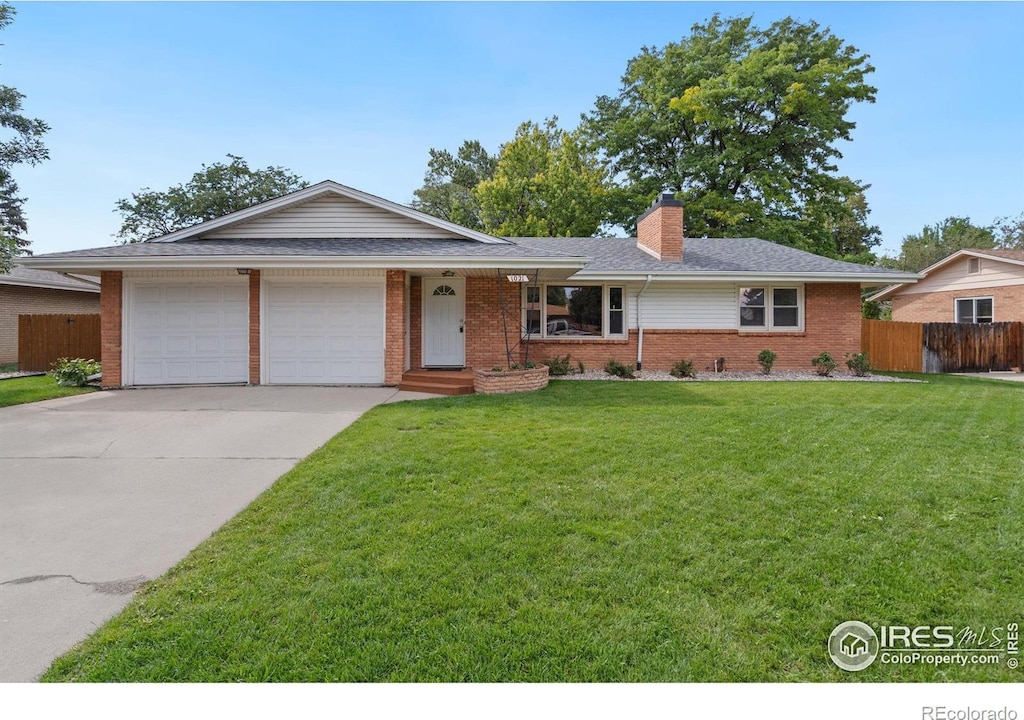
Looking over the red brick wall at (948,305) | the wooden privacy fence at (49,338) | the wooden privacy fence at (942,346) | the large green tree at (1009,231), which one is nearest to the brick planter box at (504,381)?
the wooden privacy fence at (942,346)

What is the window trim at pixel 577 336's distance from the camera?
12.8 meters

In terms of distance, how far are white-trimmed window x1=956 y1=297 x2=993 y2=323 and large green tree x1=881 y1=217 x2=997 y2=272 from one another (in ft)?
75.5

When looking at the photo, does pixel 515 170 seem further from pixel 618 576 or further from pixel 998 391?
pixel 618 576

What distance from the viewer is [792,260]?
13.6 meters

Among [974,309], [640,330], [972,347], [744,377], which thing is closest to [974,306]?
[974,309]

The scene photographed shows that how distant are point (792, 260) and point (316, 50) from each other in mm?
12411

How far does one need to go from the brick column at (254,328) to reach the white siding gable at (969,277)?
22.8 meters

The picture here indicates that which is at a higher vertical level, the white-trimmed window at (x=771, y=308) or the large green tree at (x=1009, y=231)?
the large green tree at (x=1009, y=231)

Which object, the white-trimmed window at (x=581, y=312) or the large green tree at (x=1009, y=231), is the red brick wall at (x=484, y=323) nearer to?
the white-trimmed window at (x=581, y=312)

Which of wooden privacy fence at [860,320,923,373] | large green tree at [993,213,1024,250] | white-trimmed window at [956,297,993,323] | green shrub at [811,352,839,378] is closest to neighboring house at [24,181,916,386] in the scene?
green shrub at [811,352,839,378]

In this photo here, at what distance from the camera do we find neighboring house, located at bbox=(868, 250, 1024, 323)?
1669cm

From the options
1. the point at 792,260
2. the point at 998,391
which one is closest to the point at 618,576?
the point at 998,391

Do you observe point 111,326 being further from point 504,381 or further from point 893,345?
point 893,345

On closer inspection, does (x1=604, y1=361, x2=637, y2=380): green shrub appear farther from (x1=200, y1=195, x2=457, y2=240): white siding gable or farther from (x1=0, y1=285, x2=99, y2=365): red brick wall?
(x1=0, y1=285, x2=99, y2=365): red brick wall
